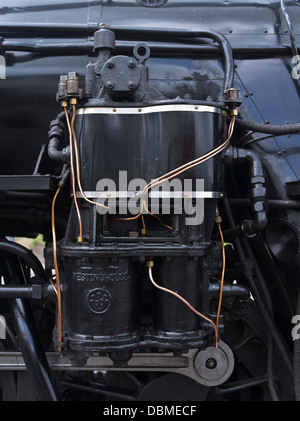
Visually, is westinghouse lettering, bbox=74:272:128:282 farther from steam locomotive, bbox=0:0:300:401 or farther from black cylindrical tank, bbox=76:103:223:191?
black cylindrical tank, bbox=76:103:223:191

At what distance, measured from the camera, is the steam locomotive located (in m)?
1.64

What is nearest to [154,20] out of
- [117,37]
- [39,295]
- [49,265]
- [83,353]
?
[117,37]

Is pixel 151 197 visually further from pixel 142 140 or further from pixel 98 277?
pixel 98 277

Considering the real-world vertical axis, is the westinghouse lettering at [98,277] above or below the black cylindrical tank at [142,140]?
below

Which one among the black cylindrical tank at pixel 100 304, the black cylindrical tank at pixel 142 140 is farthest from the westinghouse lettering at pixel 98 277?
the black cylindrical tank at pixel 142 140

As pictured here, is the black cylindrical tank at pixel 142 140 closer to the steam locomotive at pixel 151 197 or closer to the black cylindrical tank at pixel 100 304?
the steam locomotive at pixel 151 197

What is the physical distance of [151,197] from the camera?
162 cm

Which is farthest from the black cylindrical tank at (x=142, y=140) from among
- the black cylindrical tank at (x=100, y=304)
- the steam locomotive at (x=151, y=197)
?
the black cylindrical tank at (x=100, y=304)

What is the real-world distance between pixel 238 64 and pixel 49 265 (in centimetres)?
120

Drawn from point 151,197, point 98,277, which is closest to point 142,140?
point 151,197

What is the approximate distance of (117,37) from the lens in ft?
6.52

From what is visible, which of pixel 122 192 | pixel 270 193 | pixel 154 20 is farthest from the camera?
pixel 154 20

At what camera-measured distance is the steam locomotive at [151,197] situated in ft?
5.38
